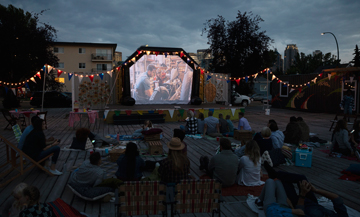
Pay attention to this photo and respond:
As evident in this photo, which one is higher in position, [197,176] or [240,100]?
[240,100]

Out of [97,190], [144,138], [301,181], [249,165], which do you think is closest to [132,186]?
[97,190]

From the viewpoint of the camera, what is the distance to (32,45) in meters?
20.9

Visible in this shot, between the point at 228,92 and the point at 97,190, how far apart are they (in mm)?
17601

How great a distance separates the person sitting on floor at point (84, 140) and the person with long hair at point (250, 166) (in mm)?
4542

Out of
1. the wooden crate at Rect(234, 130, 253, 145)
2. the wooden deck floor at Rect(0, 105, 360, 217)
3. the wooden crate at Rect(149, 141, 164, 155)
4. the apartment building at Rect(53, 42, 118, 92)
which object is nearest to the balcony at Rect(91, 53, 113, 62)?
the apartment building at Rect(53, 42, 118, 92)

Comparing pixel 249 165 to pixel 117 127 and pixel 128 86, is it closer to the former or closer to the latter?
pixel 117 127

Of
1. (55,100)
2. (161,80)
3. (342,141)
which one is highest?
(161,80)

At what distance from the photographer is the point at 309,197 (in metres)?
3.46

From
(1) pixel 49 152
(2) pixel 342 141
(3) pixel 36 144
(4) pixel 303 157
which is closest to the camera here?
(3) pixel 36 144

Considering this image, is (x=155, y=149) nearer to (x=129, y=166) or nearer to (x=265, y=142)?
(x=129, y=166)

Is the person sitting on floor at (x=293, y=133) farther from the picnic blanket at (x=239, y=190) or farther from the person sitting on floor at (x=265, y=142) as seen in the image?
the picnic blanket at (x=239, y=190)

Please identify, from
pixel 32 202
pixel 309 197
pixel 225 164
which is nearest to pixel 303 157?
pixel 225 164

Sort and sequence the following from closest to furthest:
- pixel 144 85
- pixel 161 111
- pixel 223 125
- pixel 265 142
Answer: pixel 265 142
pixel 223 125
pixel 161 111
pixel 144 85

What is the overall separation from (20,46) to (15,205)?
2094 cm
